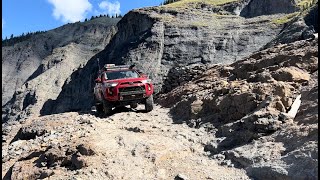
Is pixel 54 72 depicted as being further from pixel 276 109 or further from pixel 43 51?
pixel 276 109

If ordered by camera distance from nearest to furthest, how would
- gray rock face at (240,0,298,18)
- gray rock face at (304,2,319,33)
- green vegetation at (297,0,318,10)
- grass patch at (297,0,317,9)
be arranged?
1. gray rock face at (304,2,319,33)
2. green vegetation at (297,0,318,10)
3. grass patch at (297,0,317,9)
4. gray rock face at (240,0,298,18)

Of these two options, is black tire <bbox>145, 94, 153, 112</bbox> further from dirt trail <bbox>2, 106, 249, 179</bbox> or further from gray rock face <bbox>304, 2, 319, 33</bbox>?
gray rock face <bbox>304, 2, 319, 33</bbox>

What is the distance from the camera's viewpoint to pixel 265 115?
9148 mm

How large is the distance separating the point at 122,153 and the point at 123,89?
18.7 ft

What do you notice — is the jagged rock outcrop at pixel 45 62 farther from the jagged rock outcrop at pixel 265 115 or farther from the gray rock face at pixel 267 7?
the jagged rock outcrop at pixel 265 115

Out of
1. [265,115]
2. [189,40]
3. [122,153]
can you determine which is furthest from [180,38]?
[122,153]

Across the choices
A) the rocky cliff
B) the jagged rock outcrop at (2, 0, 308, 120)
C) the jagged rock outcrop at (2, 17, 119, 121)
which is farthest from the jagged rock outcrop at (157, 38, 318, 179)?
the jagged rock outcrop at (2, 17, 119, 121)

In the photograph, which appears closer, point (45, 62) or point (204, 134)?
point (204, 134)

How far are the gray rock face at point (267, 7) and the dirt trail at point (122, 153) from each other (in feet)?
194

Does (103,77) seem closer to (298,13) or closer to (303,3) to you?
(298,13)

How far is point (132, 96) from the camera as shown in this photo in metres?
14.8

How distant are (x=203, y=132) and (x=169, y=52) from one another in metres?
51.5

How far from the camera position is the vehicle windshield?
50.5 ft

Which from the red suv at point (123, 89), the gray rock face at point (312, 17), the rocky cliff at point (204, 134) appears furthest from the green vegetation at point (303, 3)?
the red suv at point (123, 89)
